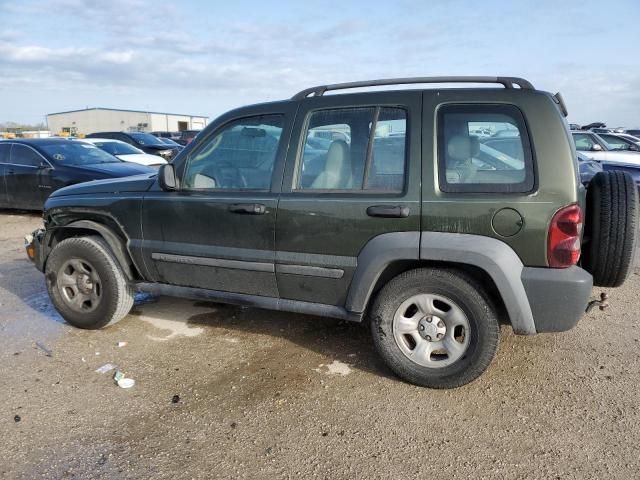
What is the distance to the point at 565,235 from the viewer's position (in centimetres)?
271

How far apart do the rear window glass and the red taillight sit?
0.24 metres

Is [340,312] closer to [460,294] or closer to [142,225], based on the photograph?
[460,294]

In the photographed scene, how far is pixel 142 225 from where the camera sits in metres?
3.79

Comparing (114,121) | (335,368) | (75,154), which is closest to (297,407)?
(335,368)

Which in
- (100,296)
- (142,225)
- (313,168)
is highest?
(313,168)

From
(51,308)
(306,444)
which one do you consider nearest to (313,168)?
(306,444)

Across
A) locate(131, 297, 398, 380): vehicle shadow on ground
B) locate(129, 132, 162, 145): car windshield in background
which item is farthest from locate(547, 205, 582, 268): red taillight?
locate(129, 132, 162, 145): car windshield in background

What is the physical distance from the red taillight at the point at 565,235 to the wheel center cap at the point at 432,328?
2.52 feet

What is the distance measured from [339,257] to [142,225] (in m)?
1.65

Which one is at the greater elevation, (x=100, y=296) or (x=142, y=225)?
(x=142, y=225)

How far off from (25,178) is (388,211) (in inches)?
343

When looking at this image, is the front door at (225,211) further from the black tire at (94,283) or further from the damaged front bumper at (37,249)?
the damaged front bumper at (37,249)

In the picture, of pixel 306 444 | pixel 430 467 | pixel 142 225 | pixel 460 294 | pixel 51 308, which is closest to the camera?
pixel 430 467

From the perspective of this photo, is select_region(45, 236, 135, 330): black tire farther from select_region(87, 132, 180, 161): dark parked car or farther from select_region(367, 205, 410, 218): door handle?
select_region(87, 132, 180, 161): dark parked car
